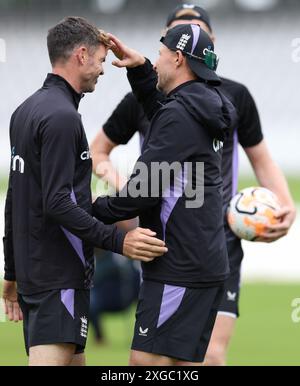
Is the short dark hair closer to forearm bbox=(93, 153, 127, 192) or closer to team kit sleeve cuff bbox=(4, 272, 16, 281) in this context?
team kit sleeve cuff bbox=(4, 272, 16, 281)

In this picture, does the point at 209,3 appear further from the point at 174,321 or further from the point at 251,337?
the point at 174,321

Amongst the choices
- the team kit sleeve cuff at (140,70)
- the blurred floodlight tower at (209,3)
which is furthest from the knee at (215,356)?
the blurred floodlight tower at (209,3)

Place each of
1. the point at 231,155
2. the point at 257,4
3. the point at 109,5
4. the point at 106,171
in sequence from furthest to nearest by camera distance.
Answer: the point at 257,4
the point at 109,5
the point at 106,171
the point at 231,155

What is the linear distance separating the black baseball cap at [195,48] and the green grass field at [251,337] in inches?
143

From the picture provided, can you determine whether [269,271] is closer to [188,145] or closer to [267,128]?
[188,145]

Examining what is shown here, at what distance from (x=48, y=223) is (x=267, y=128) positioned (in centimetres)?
2221

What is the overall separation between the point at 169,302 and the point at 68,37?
162 centimetres

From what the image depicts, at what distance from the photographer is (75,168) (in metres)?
5.17

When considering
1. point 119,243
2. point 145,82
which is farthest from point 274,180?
point 119,243

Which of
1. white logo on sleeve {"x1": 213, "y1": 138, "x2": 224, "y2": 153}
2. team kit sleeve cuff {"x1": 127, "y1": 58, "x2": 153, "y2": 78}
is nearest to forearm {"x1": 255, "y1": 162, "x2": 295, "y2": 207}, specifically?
team kit sleeve cuff {"x1": 127, "y1": 58, "x2": 153, "y2": 78}

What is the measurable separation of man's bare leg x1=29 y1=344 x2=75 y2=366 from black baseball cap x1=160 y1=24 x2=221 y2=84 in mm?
1763

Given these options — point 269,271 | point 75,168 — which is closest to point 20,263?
point 75,168

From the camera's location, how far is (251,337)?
9.86 meters

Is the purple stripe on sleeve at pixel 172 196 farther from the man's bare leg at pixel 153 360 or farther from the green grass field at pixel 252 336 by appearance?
the green grass field at pixel 252 336
